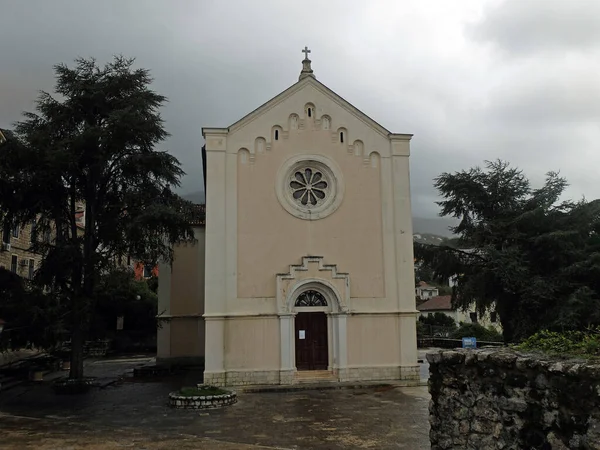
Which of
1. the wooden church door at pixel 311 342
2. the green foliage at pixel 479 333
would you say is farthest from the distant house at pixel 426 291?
the wooden church door at pixel 311 342

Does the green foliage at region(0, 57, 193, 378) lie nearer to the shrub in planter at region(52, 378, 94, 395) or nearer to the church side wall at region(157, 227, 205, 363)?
the shrub in planter at region(52, 378, 94, 395)

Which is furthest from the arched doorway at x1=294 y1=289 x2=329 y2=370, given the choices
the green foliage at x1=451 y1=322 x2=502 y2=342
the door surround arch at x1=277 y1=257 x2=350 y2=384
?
the green foliage at x1=451 y1=322 x2=502 y2=342

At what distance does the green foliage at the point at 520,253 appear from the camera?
24188 mm

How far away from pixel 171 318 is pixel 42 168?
10406 mm

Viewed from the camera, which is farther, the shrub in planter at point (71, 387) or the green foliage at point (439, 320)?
the green foliage at point (439, 320)

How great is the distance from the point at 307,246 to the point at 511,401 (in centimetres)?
1457

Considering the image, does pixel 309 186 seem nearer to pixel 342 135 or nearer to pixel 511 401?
pixel 342 135

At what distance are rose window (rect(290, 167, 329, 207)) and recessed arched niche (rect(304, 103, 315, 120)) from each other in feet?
7.35

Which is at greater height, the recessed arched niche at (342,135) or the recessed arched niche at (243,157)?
the recessed arched niche at (342,135)

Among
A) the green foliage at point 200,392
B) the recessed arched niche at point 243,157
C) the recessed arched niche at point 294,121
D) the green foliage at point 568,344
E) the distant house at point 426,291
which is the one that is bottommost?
the green foliage at point 200,392

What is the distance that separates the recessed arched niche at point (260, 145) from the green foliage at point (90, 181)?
13.5 feet

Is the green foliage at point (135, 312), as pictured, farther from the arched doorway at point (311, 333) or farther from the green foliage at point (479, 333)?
the green foliage at point (479, 333)

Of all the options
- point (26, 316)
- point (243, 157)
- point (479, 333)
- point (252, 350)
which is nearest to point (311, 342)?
point (252, 350)

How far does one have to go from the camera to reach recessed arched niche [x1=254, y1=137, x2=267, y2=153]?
2161 cm
